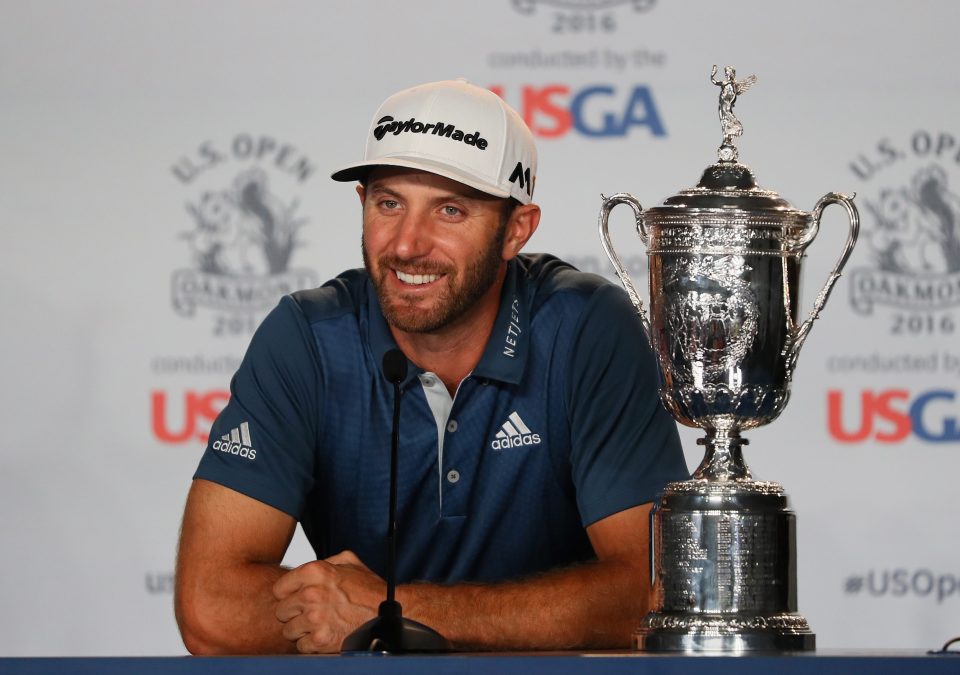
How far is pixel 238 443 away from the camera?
2.28 m

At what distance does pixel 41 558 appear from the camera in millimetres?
3727

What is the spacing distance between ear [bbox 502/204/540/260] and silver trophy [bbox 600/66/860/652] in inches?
27.3

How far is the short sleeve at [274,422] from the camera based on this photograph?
227 cm

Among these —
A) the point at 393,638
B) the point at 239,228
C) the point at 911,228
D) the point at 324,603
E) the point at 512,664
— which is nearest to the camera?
the point at 512,664

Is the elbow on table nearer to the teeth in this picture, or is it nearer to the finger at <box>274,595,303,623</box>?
the finger at <box>274,595,303,623</box>

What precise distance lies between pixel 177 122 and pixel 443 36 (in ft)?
2.25

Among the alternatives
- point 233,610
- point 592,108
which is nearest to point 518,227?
point 233,610

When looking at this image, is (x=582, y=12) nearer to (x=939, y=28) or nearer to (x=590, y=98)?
(x=590, y=98)

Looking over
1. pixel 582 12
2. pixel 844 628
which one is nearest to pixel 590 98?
pixel 582 12

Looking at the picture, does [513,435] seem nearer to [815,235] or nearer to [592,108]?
[815,235]

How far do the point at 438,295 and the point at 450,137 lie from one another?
0.24 meters

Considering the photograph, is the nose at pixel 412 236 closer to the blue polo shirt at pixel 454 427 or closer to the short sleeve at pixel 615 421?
the blue polo shirt at pixel 454 427

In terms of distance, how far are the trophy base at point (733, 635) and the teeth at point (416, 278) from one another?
84 centimetres

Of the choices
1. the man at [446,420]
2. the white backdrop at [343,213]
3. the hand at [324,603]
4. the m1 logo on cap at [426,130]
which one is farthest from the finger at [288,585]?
the white backdrop at [343,213]
